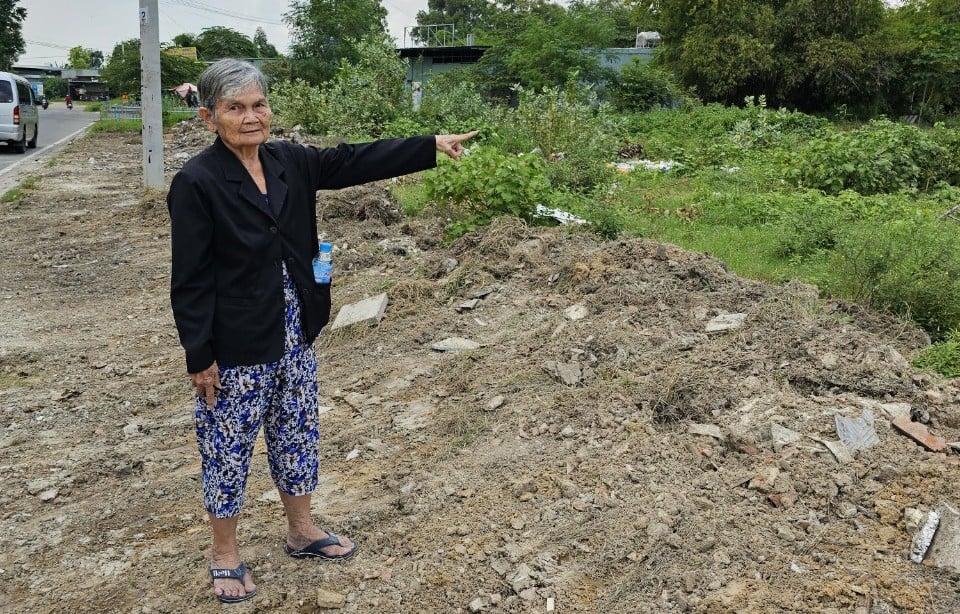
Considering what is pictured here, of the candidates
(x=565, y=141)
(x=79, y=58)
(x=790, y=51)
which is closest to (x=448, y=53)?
(x=790, y=51)

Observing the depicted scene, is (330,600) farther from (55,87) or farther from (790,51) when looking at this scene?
(55,87)

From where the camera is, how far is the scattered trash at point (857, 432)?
3.40 m

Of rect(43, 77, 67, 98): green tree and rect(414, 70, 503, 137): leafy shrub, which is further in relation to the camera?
rect(43, 77, 67, 98): green tree

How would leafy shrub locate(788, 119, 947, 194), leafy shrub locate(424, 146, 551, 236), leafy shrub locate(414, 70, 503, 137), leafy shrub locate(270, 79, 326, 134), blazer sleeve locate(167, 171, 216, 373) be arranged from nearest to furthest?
blazer sleeve locate(167, 171, 216, 373) < leafy shrub locate(424, 146, 551, 236) < leafy shrub locate(788, 119, 947, 194) < leafy shrub locate(414, 70, 503, 137) < leafy shrub locate(270, 79, 326, 134)

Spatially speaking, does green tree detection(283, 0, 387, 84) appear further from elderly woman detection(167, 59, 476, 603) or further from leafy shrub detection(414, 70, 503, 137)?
elderly woman detection(167, 59, 476, 603)

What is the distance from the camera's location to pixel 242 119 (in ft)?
8.87

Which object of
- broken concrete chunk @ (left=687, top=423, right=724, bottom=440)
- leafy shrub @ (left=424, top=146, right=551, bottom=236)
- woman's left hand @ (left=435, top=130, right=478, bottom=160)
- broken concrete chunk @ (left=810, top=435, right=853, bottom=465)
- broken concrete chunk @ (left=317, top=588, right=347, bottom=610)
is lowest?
broken concrete chunk @ (left=317, top=588, right=347, bottom=610)

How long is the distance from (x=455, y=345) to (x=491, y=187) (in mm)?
2407

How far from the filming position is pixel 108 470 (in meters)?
4.10

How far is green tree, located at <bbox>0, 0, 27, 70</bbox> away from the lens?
159 ft

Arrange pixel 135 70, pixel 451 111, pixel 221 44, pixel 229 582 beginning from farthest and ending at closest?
pixel 221 44 < pixel 135 70 < pixel 451 111 < pixel 229 582

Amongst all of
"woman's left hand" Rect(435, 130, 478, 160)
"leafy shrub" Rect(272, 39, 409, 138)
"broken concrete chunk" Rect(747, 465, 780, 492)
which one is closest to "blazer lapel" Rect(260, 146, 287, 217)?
"woman's left hand" Rect(435, 130, 478, 160)

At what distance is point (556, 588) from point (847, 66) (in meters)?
25.0

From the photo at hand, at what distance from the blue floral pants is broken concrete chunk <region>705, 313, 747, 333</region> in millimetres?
2312
